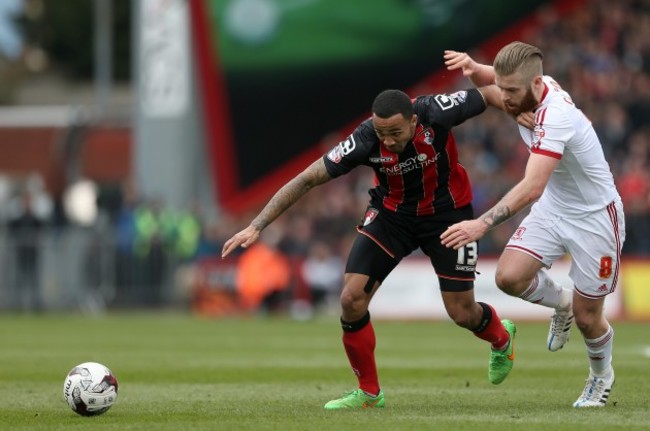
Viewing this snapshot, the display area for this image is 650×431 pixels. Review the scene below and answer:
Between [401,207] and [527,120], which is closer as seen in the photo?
[527,120]

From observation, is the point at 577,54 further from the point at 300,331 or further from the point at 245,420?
the point at 245,420

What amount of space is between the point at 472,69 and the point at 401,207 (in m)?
1.16

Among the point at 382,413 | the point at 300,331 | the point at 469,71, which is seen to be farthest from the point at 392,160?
the point at 300,331

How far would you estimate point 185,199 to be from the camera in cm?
3262

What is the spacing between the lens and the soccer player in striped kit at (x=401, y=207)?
32.0 ft

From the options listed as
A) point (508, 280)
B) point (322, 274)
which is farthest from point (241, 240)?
point (322, 274)

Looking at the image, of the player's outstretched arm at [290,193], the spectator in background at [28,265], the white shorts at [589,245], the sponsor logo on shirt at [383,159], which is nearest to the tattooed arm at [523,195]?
the white shorts at [589,245]

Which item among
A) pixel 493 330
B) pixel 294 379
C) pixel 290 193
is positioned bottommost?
pixel 294 379

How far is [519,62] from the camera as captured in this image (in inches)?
367

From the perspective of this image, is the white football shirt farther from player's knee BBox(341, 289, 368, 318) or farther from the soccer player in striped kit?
player's knee BBox(341, 289, 368, 318)

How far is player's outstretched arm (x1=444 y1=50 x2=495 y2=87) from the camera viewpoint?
10.2 m

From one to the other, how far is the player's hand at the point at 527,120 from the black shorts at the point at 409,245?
987mm

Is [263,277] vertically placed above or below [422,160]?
below

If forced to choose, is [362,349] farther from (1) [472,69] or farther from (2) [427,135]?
(1) [472,69]
